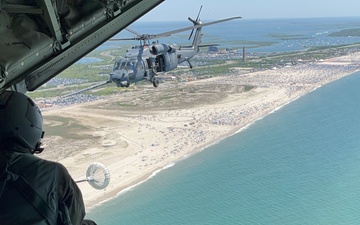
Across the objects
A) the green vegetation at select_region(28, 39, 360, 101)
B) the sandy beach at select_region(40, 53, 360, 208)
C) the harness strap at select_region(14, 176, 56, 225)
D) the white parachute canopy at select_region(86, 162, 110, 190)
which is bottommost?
the sandy beach at select_region(40, 53, 360, 208)

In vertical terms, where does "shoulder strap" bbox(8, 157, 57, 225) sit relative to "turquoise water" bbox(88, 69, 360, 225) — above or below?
above

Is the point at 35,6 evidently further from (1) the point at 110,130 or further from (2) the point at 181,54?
(1) the point at 110,130

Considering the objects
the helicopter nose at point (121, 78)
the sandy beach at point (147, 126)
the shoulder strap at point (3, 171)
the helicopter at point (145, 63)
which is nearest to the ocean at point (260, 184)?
the sandy beach at point (147, 126)

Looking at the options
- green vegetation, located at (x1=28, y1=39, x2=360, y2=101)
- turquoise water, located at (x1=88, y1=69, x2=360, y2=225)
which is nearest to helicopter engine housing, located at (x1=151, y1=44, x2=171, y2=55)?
turquoise water, located at (x1=88, y1=69, x2=360, y2=225)

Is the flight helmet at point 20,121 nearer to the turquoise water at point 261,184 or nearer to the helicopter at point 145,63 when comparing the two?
the helicopter at point 145,63

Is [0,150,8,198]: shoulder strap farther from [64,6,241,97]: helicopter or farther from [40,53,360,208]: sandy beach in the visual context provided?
[40,53,360,208]: sandy beach

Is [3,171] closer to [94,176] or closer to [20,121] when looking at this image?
[20,121]
